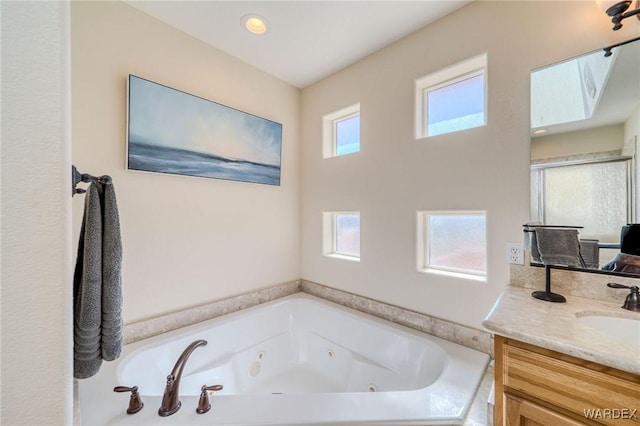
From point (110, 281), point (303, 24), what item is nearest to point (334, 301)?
point (110, 281)

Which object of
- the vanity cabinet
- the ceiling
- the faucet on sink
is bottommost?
the vanity cabinet

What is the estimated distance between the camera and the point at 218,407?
1.04 metres

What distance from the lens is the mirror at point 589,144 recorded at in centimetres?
113

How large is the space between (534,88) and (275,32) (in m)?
1.72

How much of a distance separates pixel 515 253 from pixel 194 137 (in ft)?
7.42

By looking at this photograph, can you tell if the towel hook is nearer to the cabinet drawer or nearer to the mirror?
the cabinet drawer

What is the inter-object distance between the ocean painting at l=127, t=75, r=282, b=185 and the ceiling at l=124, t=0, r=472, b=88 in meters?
0.49

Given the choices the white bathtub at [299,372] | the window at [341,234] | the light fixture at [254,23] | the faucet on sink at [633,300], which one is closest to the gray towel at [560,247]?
the faucet on sink at [633,300]

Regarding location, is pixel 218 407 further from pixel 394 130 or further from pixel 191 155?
pixel 394 130

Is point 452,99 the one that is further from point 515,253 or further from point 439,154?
point 515,253

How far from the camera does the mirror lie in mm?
1126

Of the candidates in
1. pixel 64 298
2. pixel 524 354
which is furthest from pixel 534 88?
pixel 64 298

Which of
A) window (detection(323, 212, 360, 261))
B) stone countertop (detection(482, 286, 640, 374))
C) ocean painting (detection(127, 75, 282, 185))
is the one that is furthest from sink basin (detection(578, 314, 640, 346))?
ocean painting (detection(127, 75, 282, 185))

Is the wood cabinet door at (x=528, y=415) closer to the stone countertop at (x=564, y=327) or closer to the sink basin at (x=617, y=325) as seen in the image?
the stone countertop at (x=564, y=327)
